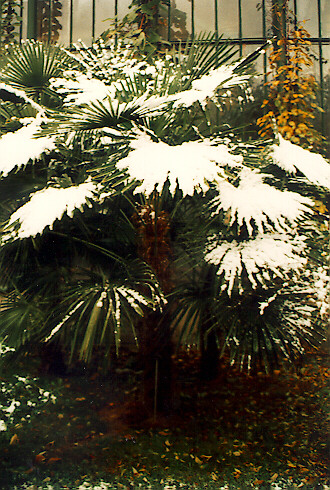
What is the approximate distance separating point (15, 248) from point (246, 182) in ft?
3.46

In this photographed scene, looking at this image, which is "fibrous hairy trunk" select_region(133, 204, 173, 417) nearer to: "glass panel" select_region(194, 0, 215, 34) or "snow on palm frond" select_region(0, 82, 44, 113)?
"snow on palm frond" select_region(0, 82, 44, 113)

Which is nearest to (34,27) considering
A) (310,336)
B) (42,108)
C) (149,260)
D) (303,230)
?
(42,108)

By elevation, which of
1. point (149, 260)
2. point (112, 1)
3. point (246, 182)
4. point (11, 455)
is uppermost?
point (112, 1)

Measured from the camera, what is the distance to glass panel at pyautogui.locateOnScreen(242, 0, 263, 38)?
1996 millimetres

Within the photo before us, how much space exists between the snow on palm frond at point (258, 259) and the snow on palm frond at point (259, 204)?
0.05m

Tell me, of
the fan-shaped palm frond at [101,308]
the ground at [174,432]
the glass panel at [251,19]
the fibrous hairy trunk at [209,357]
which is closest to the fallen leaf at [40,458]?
the ground at [174,432]

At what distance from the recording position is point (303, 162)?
1546 millimetres

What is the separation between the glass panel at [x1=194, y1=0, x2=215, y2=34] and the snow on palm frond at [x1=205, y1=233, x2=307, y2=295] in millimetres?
1260

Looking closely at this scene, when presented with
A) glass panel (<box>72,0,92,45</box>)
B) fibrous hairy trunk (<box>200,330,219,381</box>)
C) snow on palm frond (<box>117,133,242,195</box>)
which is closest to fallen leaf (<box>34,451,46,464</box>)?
fibrous hairy trunk (<box>200,330,219,381</box>)

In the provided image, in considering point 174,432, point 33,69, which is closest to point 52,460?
point 174,432

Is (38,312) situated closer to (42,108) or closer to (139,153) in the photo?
(139,153)

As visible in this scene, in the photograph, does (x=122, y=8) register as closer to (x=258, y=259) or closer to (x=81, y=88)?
(x=81, y=88)

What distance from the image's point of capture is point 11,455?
1.44 metres

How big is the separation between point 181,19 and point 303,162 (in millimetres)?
1134
